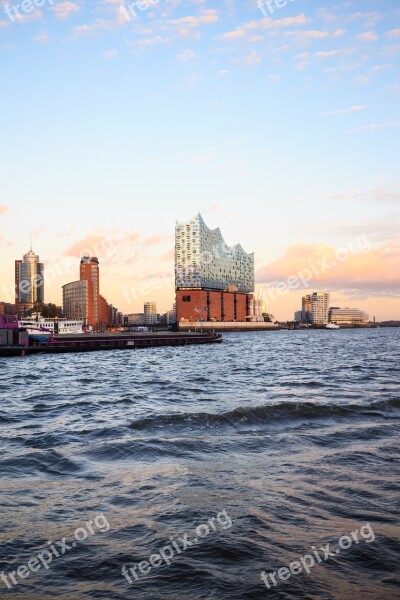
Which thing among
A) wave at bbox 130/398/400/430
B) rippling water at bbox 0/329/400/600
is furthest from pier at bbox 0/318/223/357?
wave at bbox 130/398/400/430

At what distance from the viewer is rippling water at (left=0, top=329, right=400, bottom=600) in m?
7.23

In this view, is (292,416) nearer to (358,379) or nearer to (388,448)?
(388,448)

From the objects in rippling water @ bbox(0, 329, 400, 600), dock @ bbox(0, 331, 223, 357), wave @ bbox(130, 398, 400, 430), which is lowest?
dock @ bbox(0, 331, 223, 357)

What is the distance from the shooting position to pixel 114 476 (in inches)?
474

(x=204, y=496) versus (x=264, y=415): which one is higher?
(x=204, y=496)

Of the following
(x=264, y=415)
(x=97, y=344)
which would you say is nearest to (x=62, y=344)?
(x=97, y=344)

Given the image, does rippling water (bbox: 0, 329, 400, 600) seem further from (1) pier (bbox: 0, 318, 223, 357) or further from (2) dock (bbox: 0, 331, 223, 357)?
(1) pier (bbox: 0, 318, 223, 357)

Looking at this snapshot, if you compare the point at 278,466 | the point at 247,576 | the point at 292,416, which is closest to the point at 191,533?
the point at 247,576

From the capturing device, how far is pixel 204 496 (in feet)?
34.8

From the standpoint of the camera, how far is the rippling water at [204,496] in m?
7.23

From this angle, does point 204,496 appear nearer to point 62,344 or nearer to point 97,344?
point 62,344

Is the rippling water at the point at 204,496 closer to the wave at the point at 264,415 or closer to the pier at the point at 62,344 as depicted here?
the wave at the point at 264,415

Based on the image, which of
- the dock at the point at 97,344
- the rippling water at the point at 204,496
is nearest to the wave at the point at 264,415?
the rippling water at the point at 204,496

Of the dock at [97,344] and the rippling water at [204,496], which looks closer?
the rippling water at [204,496]
